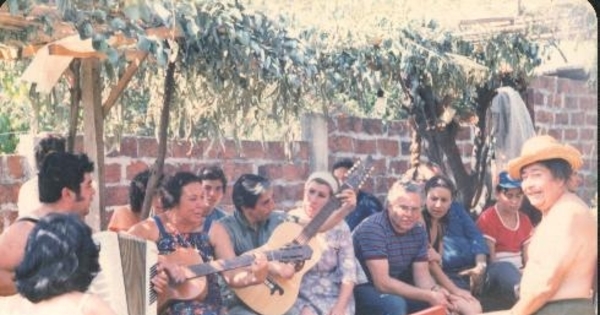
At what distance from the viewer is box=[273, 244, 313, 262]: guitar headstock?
17.7ft

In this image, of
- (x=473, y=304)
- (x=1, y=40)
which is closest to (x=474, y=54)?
(x=473, y=304)

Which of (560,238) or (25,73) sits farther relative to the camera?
(560,238)

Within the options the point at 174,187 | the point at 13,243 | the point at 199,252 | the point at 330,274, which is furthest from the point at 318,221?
the point at 13,243

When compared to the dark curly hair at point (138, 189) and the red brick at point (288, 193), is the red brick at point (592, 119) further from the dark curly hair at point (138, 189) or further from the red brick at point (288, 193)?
the dark curly hair at point (138, 189)

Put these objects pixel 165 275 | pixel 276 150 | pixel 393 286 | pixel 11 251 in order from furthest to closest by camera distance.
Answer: pixel 393 286 → pixel 276 150 → pixel 165 275 → pixel 11 251

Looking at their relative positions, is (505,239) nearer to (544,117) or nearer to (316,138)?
(544,117)

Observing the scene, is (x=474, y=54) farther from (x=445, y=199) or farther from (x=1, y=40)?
(x=1, y=40)

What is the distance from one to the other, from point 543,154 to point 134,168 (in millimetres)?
2007

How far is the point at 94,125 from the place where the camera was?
5.06 meters

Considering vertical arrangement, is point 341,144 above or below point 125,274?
above

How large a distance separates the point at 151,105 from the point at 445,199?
164 centimetres

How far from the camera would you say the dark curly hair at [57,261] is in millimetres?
4395

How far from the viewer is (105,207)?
5184 millimetres

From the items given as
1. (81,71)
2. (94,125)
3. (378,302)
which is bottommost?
(378,302)
